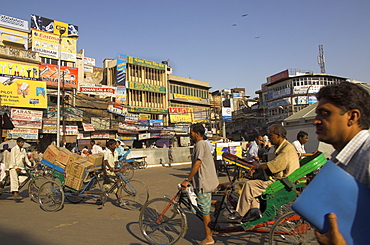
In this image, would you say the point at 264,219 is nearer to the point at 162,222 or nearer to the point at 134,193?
the point at 162,222

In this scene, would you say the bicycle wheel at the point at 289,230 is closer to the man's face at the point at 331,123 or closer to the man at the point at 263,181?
the man at the point at 263,181

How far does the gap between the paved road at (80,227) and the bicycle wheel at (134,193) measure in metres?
0.26

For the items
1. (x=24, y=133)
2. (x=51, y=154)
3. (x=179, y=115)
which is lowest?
(x=51, y=154)

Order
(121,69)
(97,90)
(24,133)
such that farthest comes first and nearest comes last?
(121,69) < (97,90) < (24,133)

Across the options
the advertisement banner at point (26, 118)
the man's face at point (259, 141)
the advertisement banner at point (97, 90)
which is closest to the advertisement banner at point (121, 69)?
the advertisement banner at point (97, 90)

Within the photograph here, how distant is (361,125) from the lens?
5.35ft

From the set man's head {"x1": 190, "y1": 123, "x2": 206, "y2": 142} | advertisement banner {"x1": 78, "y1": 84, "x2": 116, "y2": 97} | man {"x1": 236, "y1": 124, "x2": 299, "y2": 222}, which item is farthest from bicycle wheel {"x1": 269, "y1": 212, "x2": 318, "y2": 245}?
advertisement banner {"x1": 78, "y1": 84, "x2": 116, "y2": 97}

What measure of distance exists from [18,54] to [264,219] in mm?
29363

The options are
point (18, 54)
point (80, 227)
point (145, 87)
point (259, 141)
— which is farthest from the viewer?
point (145, 87)

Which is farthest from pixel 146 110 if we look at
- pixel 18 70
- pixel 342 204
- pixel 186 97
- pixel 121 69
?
pixel 342 204

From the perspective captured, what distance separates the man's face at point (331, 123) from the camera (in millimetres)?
1653

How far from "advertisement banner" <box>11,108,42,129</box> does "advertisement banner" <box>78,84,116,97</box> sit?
308 inches

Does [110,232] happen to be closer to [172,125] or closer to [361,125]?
[361,125]

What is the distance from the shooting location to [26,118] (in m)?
25.1
